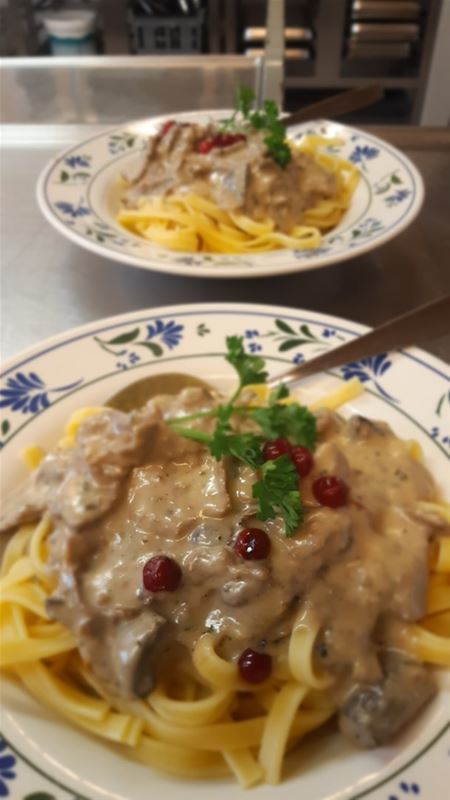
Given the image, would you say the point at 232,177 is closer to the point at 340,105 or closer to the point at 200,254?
the point at 200,254

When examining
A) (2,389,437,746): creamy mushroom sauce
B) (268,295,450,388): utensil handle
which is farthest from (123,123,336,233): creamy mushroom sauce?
(2,389,437,746): creamy mushroom sauce

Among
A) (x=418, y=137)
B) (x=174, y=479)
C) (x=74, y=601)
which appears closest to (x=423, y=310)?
(x=174, y=479)

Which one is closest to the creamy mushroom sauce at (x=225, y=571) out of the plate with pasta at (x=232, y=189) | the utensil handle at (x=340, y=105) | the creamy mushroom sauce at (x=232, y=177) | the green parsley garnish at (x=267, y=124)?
the plate with pasta at (x=232, y=189)

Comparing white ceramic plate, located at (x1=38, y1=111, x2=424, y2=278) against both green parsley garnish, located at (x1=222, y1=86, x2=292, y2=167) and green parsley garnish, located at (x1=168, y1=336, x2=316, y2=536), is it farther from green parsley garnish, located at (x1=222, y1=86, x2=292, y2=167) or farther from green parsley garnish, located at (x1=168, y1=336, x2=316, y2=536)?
green parsley garnish, located at (x1=168, y1=336, x2=316, y2=536)

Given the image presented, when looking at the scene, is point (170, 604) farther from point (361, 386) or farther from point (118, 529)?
point (361, 386)

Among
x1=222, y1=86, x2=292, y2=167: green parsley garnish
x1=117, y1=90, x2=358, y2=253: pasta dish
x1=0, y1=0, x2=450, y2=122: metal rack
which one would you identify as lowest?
x1=0, y1=0, x2=450, y2=122: metal rack

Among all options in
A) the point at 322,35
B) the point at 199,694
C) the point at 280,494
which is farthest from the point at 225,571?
the point at 322,35
